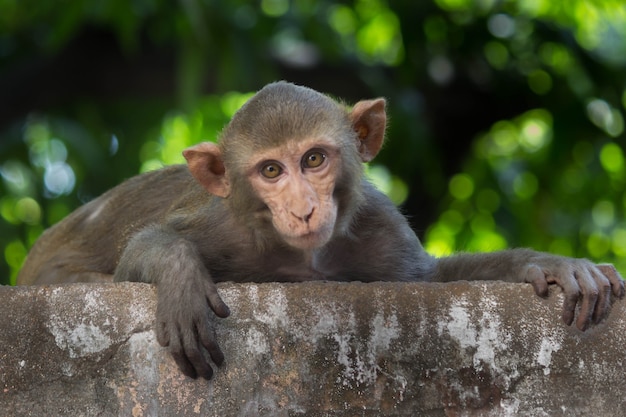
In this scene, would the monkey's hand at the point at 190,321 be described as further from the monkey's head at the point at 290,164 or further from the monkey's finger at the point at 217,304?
the monkey's head at the point at 290,164

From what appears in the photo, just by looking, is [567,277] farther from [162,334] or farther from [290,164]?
[162,334]

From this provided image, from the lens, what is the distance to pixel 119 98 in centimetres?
1077

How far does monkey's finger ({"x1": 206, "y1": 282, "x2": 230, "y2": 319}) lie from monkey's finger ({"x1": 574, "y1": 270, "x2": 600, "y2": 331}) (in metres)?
1.24

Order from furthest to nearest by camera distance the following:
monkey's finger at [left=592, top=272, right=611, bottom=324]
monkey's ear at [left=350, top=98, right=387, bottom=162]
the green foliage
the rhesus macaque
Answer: the green foliage, monkey's ear at [left=350, top=98, right=387, bottom=162], the rhesus macaque, monkey's finger at [left=592, top=272, right=611, bottom=324]

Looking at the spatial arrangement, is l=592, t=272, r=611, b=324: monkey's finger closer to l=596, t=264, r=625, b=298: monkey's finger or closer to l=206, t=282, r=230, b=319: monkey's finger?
l=596, t=264, r=625, b=298: monkey's finger

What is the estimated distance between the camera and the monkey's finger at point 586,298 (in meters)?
4.07

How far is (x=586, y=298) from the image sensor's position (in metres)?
4.15

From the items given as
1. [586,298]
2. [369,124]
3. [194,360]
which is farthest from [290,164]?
[586,298]

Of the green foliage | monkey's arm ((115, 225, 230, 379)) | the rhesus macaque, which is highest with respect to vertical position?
monkey's arm ((115, 225, 230, 379))

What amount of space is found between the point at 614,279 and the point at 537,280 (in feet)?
1.08

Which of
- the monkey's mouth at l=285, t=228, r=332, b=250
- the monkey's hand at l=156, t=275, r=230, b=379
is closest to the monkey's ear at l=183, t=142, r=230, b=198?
the monkey's mouth at l=285, t=228, r=332, b=250

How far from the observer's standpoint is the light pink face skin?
475cm

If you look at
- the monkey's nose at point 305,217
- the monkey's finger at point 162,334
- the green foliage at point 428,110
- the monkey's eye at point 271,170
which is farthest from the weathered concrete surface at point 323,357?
the green foliage at point 428,110

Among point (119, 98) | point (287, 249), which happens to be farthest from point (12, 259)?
point (287, 249)
